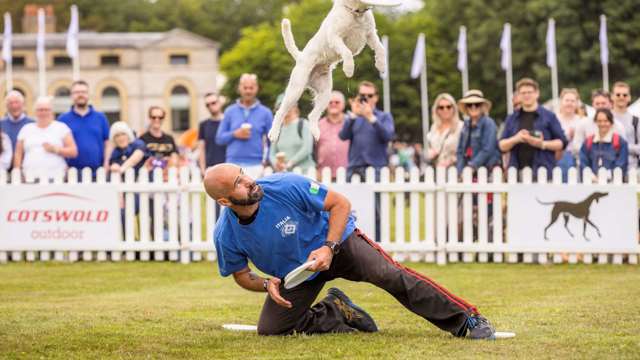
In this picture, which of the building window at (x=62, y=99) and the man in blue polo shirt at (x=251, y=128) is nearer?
the man in blue polo shirt at (x=251, y=128)

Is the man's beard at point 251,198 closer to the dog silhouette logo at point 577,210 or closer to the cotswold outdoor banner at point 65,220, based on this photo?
the dog silhouette logo at point 577,210

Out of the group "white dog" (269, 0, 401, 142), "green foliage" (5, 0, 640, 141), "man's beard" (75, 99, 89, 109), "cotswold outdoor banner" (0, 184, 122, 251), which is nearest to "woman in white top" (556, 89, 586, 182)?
"cotswold outdoor banner" (0, 184, 122, 251)

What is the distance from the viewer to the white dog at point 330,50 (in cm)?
617

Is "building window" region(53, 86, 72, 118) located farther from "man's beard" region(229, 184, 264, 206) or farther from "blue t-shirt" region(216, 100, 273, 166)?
"man's beard" region(229, 184, 264, 206)

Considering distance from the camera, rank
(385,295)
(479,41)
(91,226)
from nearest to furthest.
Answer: (385,295) → (91,226) → (479,41)

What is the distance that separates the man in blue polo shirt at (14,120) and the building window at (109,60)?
216 ft

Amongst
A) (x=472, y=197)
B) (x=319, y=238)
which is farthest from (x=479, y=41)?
(x=319, y=238)

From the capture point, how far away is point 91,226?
41.8ft

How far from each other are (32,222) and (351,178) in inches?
149

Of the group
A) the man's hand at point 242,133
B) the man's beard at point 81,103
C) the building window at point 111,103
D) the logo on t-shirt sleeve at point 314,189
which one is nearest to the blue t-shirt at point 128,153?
the man's beard at point 81,103

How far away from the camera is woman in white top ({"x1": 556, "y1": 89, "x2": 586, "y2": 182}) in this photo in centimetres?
1314

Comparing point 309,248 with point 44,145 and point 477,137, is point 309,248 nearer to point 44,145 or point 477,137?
point 477,137

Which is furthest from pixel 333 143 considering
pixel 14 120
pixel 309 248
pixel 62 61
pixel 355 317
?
pixel 62 61

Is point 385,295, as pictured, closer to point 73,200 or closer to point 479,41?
point 73,200
